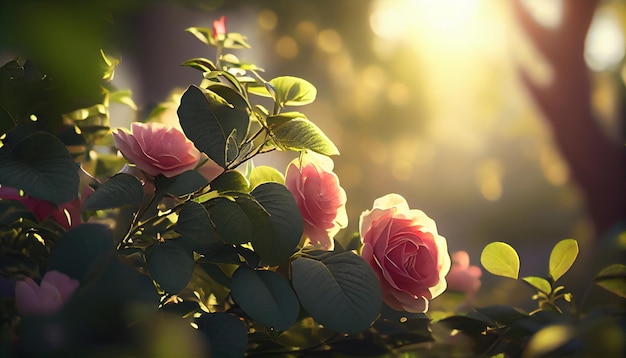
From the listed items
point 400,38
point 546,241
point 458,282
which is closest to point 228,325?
point 458,282

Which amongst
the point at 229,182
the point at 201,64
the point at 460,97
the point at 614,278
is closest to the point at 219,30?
the point at 201,64

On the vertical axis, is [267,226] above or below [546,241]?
above

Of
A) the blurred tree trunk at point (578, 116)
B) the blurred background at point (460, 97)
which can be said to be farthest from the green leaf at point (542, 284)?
the blurred tree trunk at point (578, 116)

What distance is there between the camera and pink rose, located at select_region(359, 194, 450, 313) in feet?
1.83

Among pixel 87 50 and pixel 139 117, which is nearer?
pixel 87 50

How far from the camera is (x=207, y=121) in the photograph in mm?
513

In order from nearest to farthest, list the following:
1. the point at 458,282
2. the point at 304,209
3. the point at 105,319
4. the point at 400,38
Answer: the point at 105,319, the point at 304,209, the point at 458,282, the point at 400,38

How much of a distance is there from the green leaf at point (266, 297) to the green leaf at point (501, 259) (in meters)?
0.20

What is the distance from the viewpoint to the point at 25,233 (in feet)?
1.77

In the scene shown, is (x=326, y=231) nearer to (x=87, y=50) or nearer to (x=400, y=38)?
(x=87, y=50)

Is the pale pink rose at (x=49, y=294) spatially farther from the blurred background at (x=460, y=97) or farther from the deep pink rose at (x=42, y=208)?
the blurred background at (x=460, y=97)

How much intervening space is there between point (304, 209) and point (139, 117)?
37 centimetres

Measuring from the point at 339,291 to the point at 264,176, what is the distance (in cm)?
17

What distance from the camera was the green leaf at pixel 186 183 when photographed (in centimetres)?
54
